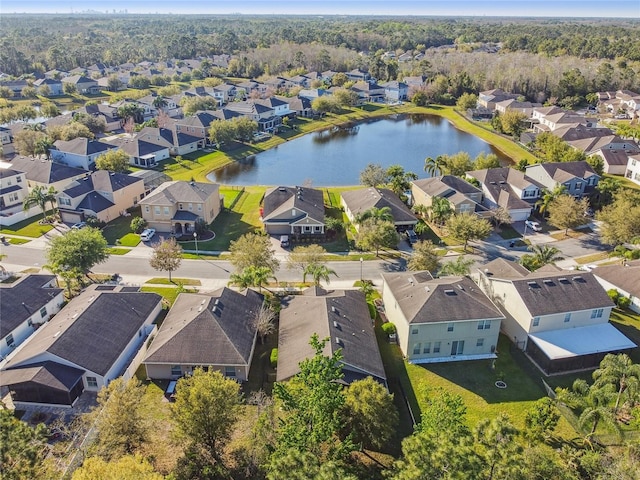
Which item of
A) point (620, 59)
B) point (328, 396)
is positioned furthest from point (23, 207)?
point (620, 59)

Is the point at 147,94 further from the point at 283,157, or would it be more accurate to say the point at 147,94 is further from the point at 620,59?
the point at 620,59

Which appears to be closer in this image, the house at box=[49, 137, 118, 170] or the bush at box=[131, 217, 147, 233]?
the bush at box=[131, 217, 147, 233]

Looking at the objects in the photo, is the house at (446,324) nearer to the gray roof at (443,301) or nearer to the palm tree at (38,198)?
the gray roof at (443,301)

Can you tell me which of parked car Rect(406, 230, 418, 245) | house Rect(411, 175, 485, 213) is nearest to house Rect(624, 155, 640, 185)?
house Rect(411, 175, 485, 213)

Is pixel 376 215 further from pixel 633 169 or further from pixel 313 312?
pixel 633 169

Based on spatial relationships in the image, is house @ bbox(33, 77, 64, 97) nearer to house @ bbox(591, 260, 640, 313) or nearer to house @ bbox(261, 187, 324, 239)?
Answer: house @ bbox(261, 187, 324, 239)

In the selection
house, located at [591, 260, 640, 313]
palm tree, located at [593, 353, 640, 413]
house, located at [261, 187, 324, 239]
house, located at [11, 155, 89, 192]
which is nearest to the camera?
palm tree, located at [593, 353, 640, 413]

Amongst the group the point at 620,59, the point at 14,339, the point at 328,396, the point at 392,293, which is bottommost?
the point at 14,339
